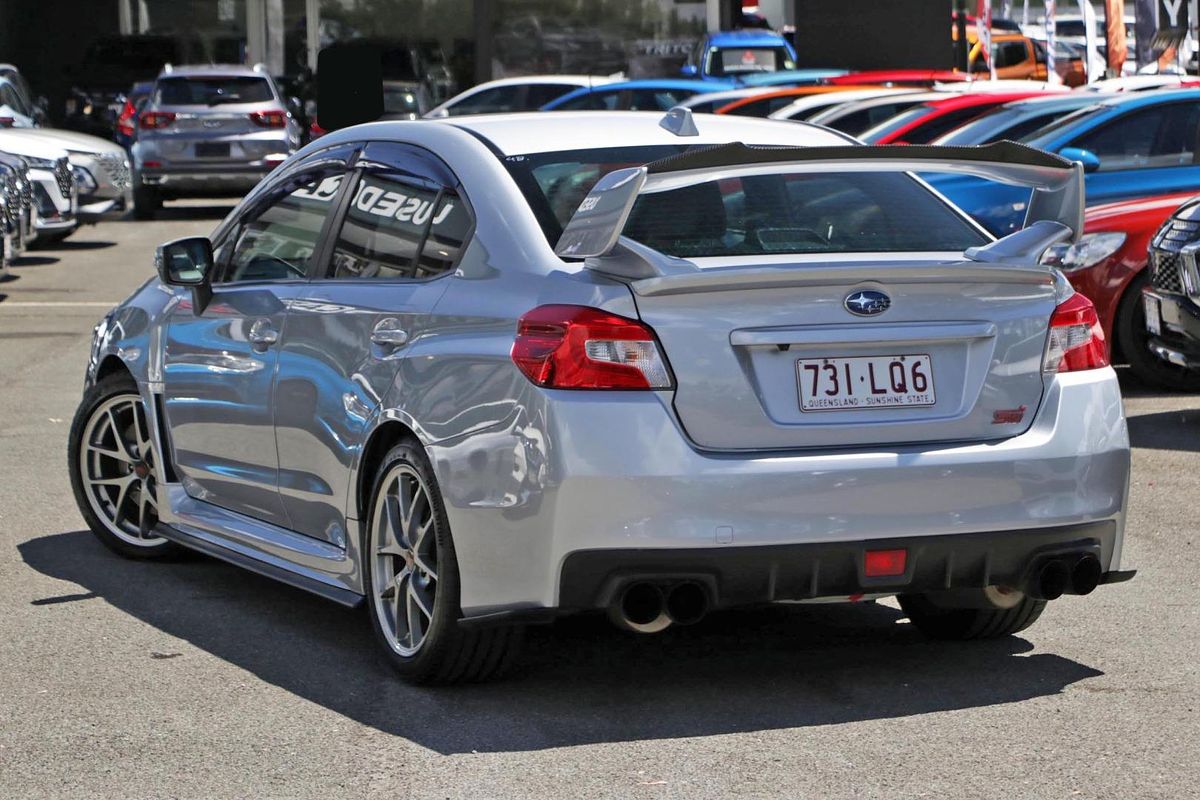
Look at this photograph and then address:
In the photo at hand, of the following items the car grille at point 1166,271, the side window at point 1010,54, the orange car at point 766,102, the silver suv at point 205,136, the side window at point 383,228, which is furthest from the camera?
the side window at point 1010,54

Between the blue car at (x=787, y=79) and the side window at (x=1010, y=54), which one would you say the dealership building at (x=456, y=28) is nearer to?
the side window at (x=1010, y=54)

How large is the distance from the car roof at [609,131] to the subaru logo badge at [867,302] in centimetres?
104

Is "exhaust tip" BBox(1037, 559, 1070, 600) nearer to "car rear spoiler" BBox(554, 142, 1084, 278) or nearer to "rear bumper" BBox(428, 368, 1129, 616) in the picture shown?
"rear bumper" BBox(428, 368, 1129, 616)

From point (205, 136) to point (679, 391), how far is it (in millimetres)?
21708

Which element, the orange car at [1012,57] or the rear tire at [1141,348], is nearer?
the rear tire at [1141,348]

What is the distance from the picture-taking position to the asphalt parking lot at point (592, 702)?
190 inches

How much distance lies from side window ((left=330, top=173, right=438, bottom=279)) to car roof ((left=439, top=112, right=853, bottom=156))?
0.24 meters

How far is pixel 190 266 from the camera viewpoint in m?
6.89

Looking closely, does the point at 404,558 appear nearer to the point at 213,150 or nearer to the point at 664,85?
the point at 664,85

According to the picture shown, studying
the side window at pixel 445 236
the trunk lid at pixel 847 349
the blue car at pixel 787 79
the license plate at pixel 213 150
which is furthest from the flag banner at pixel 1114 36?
the trunk lid at pixel 847 349

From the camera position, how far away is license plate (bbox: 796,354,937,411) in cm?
523

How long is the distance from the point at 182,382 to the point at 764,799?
121 inches

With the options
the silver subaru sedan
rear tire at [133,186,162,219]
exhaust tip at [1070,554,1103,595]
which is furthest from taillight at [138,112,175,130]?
exhaust tip at [1070,554,1103,595]

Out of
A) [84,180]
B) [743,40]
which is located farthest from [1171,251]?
[743,40]
